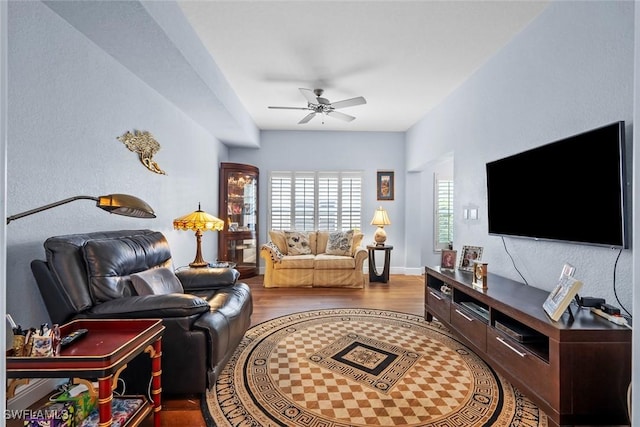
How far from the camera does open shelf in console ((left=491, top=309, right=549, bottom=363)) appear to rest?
5.81 ft

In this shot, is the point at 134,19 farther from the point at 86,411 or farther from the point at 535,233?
the point at 535,233

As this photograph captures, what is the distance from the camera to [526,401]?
1.91m

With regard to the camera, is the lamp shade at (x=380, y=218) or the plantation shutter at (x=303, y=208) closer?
the lamp shade at (x=380, y=218)

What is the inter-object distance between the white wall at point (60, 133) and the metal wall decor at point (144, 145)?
53mm

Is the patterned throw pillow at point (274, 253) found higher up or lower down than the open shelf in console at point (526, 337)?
higher up

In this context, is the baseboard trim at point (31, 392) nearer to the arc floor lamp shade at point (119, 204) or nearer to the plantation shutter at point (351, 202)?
the arc floor lamp shade at point (119, 204)

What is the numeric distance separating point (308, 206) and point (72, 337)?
4603mm

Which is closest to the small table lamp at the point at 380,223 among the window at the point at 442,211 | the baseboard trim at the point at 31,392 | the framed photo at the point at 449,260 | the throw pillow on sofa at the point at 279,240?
the window at the point at 442,211

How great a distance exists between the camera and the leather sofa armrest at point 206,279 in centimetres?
Answer: 274

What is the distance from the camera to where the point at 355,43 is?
2.86m

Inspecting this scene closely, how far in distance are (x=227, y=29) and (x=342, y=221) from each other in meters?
3.88

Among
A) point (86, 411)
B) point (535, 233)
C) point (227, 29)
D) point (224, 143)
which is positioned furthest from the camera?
point (224, 143)

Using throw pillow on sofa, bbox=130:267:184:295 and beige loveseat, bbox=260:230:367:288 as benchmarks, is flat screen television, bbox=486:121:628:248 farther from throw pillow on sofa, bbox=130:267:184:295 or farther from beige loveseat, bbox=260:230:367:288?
throw pillow on sofa, bbox=130:267:184:295

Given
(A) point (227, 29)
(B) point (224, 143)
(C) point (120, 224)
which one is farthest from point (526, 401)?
(B) point (224, 143)
